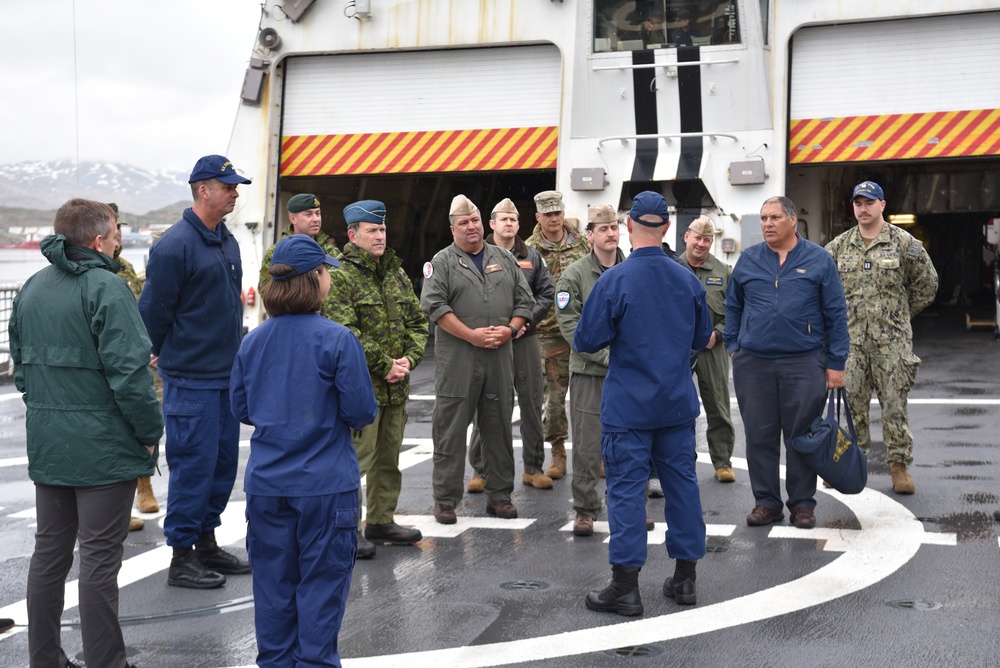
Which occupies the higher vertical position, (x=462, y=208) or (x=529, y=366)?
(x=462, y=208)

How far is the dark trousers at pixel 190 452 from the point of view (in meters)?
5.80

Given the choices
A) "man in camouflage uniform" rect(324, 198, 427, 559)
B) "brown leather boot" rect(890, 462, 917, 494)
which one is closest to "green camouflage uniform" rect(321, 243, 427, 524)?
"man in camouflage uniform" rect(324, 198, 427, 559)

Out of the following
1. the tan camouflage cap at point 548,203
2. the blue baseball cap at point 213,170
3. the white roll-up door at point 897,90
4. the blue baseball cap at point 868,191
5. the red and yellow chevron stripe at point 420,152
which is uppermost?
the white roll-up door at point 897,90

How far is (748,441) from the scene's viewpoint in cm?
703

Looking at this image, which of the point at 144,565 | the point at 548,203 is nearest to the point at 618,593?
the point at 144,565

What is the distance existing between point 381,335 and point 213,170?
1.25 meters

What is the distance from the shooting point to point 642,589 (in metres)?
5.68

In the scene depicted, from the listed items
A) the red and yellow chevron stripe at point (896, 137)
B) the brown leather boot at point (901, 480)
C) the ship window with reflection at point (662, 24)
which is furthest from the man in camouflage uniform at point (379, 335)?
the red and yellow chevron stripe at point (896, 137)

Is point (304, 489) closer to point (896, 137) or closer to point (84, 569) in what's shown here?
point (84, 569)

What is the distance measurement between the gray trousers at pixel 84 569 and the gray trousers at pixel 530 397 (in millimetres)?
3542

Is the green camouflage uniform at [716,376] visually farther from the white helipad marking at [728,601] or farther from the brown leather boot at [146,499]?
the brown leather boot at [146,499]

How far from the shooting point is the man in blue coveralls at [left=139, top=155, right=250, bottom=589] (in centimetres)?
580

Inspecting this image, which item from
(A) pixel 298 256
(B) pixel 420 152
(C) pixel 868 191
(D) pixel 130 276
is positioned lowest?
(D) pixel 130 276

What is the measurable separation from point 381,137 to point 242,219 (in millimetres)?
1866
